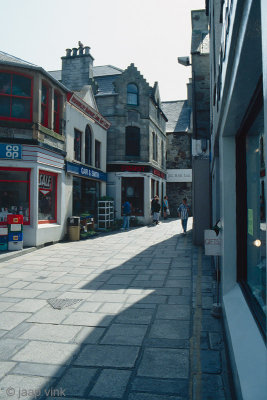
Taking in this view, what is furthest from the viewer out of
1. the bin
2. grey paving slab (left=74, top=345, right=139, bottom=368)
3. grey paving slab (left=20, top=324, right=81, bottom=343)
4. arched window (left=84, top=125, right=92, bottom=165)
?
arched window (left=84, top=125, right=92, bottom=165)

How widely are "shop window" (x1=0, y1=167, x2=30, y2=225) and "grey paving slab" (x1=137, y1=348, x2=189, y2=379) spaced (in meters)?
9.47

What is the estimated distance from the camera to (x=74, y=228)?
1461 cm

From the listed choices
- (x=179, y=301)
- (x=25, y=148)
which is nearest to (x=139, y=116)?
(x=25, y=148)

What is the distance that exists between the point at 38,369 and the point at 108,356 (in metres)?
0.81

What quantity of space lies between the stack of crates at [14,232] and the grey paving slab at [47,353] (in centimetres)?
752

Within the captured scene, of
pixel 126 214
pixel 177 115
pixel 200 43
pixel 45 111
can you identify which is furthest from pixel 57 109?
pixel 177 115

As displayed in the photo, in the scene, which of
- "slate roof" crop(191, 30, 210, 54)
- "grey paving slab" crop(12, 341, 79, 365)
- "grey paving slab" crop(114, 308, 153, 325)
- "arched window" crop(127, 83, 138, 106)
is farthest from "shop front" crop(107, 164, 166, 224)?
"grey paving slab" crop(12, 341, 79, 365)

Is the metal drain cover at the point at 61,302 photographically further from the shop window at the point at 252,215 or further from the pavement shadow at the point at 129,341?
the shop window at the point at 252,215

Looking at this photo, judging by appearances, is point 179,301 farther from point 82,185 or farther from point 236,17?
point 82,185

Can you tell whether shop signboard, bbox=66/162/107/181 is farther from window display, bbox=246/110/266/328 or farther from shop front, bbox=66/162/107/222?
window display, bbox=246/110/266/328

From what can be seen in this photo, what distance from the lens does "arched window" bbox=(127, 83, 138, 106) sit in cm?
2211

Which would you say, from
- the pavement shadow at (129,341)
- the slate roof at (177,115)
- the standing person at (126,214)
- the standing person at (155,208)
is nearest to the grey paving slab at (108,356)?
the pavement shadow at (129,341)

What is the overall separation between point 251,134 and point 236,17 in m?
1.66

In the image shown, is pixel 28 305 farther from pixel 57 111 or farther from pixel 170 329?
pixel 57 111
